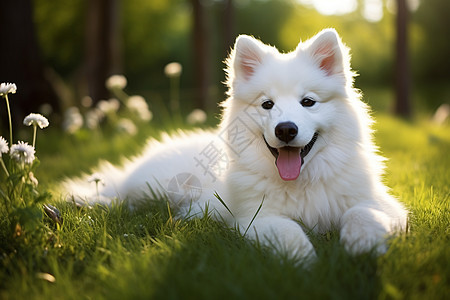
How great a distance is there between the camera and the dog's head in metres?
2.49

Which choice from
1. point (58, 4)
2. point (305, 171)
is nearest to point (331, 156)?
point (305, 171)

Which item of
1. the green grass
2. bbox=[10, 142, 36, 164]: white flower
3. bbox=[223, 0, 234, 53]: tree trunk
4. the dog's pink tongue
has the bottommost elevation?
the green grass

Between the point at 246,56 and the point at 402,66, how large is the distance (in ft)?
29.5

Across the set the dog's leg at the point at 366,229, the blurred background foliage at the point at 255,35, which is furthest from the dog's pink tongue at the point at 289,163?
the blurred background foliage at the point at 255,35

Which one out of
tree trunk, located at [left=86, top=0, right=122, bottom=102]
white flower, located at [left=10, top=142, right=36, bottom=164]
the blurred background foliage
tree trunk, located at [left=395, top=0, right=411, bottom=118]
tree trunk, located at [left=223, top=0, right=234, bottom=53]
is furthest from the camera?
the blurred background foliage

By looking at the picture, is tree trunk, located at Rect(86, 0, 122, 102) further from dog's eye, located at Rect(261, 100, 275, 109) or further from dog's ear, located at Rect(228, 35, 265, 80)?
dog's eye, located at Rect(261, 100, 275, 109)

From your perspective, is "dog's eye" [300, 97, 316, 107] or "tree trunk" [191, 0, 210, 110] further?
"tree trunk" [191, 0, 210, 110]

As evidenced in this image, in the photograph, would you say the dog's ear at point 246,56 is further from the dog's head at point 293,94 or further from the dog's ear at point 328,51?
the dog's ear at point 328,51

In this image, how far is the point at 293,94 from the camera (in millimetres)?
2602

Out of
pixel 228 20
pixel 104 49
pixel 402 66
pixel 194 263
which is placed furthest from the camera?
pixel 402 66

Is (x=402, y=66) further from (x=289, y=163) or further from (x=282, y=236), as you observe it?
(x=282, y=236)

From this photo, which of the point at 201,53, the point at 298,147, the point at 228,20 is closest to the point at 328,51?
the point at 298,147

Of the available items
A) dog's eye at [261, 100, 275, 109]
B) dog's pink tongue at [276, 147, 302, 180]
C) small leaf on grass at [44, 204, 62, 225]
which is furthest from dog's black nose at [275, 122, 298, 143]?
small leaf on grass at [44, 204, 62, 225]

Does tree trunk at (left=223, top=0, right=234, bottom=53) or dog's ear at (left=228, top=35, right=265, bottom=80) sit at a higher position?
tree trunk at (left=223, top=0, right=234, bottom=53)
